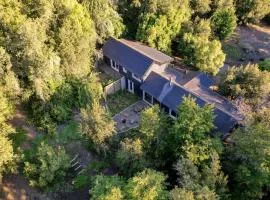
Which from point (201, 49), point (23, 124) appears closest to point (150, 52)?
point (201, 49)

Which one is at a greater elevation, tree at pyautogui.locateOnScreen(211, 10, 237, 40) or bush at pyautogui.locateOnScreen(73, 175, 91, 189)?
tree at pyautogui.locateOnScreen(211, 10, 237, 40)

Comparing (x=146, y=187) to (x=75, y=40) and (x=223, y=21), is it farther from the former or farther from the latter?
(x=223, y=21)

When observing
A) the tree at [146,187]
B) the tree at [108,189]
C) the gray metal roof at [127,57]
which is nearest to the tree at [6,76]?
the tree at [108,189]

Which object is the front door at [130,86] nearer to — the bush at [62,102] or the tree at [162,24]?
the bush at [62,102]

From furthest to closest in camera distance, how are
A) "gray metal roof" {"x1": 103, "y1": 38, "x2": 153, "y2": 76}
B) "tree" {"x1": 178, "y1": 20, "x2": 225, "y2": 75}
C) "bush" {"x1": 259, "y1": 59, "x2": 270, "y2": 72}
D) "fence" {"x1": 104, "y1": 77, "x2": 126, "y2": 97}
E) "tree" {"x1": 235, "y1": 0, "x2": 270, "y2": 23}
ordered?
"tree" {"x1": 235, "y1": 0, "x2": 270, "y2": 23}
"bush" {"x1": 259, "y1": 59, "x2": 270, "y2": 72}
"tree" {"x1": 178, "y1": 20, "x2": 225, "y2": 75}
"fence" {"x1": 104, "y1": 77, "x2": 126, "y2": 97}
"gray metal roof" {"x1": 103, "y1": 38, "x2": 153, "y2": 76}

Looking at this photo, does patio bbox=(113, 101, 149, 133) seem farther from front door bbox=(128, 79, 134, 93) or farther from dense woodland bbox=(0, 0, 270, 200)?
front door bbox=(128, 79, 134, 93)

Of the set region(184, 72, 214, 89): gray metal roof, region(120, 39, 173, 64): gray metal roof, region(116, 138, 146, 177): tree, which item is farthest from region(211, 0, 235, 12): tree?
region(116, 138, 146, 177): tree

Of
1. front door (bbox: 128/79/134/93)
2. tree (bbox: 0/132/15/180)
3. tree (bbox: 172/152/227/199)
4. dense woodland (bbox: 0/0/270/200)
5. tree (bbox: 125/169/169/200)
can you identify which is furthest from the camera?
front door (bbox: 128/79/134/93)
